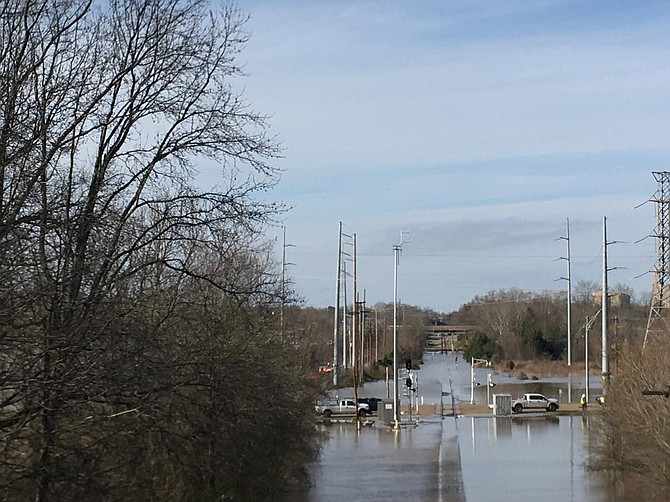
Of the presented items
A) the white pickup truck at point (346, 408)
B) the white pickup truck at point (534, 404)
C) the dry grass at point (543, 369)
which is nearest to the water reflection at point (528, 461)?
the white pickup truck at point (534, 404)

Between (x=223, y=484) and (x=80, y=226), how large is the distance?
10.7 meters

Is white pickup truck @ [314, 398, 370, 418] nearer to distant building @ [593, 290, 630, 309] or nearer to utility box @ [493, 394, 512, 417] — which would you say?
utility box @ [493, 394, 512, 417]

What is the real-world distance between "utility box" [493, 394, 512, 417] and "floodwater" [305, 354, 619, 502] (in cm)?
61

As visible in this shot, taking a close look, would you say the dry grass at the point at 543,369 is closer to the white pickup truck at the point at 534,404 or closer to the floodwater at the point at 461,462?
the white pickup truck at the point at 534,404

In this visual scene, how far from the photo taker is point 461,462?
115 ft

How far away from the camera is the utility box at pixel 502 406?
55.0 metres

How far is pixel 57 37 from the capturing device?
13.5 metres

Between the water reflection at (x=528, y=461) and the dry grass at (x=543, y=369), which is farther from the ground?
the dry grass at (x=543, y=369)

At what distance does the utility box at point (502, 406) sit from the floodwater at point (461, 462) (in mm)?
613

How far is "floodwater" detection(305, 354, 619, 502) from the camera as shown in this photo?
27656mm

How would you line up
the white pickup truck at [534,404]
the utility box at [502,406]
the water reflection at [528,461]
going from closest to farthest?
the water reflection at [528,461] → the utility box at [502,406] → the white pickup truck at [534,404]

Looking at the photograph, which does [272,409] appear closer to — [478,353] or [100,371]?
[100,371]

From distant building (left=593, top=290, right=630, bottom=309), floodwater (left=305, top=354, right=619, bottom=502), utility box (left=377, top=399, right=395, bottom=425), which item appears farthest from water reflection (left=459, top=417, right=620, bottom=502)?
distant building (left=593, top=290, right=630, bottom=309)

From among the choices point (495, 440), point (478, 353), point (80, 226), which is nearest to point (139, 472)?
point (80, 226)
